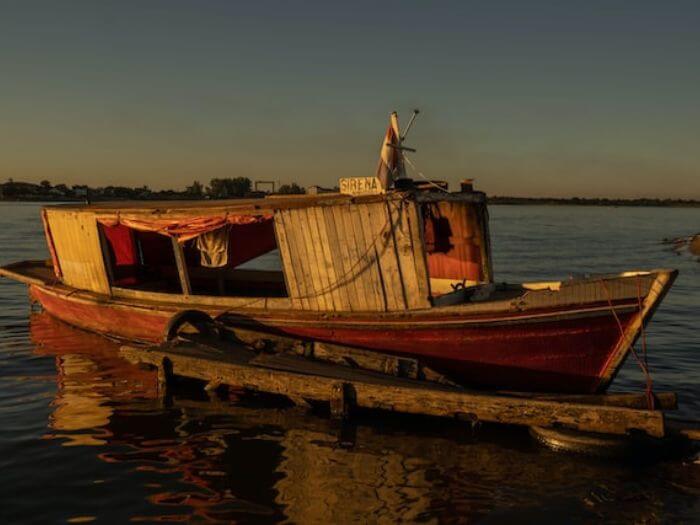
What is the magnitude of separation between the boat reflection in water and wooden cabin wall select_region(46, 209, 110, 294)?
4.14 m

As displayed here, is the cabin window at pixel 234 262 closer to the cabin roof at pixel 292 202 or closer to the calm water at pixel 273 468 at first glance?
the cabin roof at pixel 292 202

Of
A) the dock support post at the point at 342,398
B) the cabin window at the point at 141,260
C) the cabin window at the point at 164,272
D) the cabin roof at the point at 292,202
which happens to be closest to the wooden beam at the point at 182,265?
the cabin roof at the point at 292,202

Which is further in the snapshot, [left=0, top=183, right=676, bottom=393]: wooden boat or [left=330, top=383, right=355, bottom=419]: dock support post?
[left=330, top=383, right=355, bottom=419]: dock support post

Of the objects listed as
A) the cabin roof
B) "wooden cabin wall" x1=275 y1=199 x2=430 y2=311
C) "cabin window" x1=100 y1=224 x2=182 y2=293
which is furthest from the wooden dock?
"cabin window" x1=100 y1=224 x2=182 y2=293

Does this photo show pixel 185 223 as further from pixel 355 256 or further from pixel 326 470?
pixel 326 470

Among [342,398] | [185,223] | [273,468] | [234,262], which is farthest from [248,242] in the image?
[273,468]

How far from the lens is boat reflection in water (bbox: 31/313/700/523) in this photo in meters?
7.06

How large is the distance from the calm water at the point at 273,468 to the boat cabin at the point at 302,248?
2154mm

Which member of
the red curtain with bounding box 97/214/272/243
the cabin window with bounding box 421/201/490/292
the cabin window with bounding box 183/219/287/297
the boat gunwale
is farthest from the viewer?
the cabin window with bounding box 183/219/287/297

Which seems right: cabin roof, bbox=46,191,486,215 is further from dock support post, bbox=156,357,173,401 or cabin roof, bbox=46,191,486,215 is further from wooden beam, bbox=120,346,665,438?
dock support post, bbox=156,357,173,401

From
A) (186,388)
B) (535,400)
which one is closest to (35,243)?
(186,388)

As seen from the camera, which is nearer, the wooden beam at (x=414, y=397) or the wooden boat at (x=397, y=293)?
the wooden beam at (x=414, y=397)

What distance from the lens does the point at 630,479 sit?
775cm

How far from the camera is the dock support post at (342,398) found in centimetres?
930
